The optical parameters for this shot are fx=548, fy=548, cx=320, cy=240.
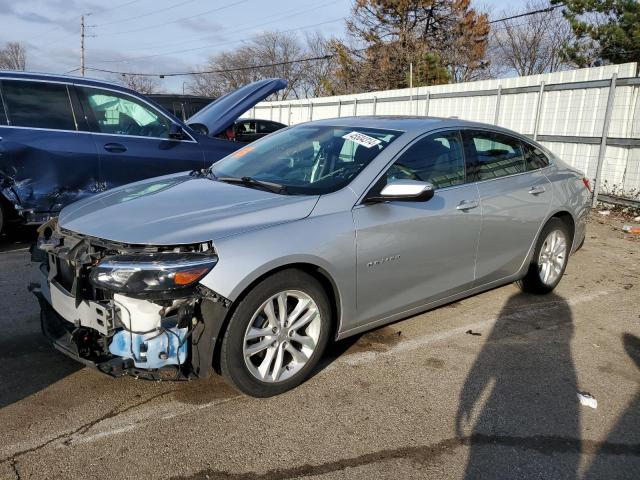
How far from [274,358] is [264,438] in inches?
18.6

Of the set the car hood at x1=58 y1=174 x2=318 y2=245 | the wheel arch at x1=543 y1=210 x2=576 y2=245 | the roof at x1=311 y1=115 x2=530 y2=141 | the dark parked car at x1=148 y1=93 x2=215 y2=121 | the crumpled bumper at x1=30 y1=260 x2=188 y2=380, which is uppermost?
the dark parked car at x1=148 y1=93 x2=215 y2=121

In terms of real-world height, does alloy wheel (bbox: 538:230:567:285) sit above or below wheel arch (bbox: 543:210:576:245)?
below

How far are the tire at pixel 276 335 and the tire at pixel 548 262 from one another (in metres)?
2.52

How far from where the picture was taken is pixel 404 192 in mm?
3418

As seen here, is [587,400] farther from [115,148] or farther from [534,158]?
[115,148]

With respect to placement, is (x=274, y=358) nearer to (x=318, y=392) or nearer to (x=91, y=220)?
(x=318, y=392)

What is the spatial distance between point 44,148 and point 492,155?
4595mm

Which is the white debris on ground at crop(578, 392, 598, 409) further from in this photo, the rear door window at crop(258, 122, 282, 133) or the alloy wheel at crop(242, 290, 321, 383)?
the rear door window at crop(258, 122, 282, 133)

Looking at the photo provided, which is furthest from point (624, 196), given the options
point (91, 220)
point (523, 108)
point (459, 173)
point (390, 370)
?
point (91, 220)

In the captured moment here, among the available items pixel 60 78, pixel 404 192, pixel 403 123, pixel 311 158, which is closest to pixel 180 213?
pixel 311 158

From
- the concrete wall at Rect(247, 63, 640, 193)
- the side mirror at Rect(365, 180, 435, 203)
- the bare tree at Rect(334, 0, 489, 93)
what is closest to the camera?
the side mirror at Rect(365, 180, 435, 203)

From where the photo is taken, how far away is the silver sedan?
281 cm

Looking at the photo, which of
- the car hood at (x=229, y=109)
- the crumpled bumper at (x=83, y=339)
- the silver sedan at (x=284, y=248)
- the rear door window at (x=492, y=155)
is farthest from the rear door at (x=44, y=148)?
the rear door window at (x=492, y=155)

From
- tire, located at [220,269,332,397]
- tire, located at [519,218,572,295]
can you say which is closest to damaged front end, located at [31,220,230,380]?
tire, located at [220,269,332,397]
